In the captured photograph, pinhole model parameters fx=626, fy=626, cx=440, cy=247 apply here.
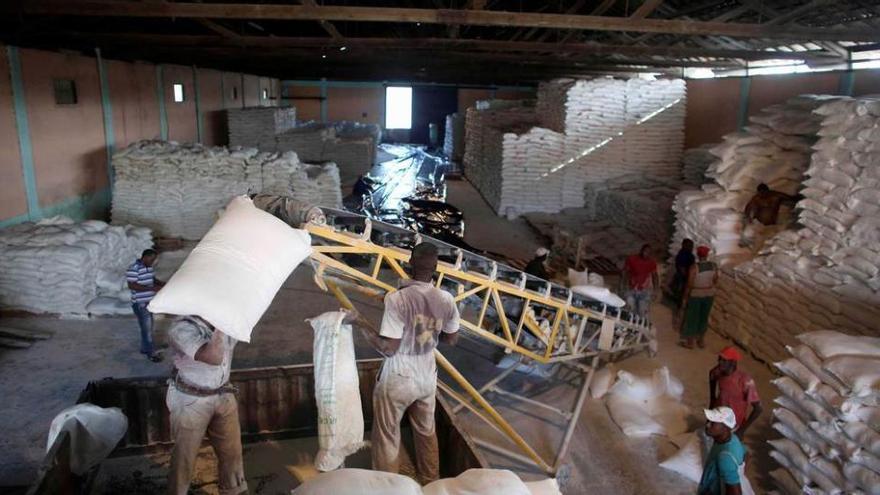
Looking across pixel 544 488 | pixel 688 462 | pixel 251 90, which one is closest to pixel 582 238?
pixel 688 462

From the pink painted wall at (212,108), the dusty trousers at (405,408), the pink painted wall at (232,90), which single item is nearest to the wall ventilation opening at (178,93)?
the pink painted wall at (212,108)

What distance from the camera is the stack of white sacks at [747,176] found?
755 cm

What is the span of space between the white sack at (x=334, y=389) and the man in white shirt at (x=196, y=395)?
1.66 feet

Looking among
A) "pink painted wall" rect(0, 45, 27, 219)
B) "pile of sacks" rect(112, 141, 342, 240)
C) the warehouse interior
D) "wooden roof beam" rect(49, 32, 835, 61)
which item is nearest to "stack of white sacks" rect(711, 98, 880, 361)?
the warehouse interior

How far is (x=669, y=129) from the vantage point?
513 inches

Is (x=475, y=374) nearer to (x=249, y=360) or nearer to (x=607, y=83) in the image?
(x=249, y=360)

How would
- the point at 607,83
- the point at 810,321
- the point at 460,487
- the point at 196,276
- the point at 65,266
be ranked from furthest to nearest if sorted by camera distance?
the point at 607,83 < the point at 65,266 < the point at 810,321 < the point at 196,276 < the point at 460,487

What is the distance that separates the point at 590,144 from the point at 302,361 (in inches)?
342

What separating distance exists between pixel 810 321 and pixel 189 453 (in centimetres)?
563

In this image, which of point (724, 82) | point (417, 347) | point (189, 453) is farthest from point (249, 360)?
point (724, 82)

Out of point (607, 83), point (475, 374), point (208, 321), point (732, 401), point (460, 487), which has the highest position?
point (607, 83)

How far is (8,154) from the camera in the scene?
26.2 ft

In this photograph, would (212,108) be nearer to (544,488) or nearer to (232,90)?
(232,90)

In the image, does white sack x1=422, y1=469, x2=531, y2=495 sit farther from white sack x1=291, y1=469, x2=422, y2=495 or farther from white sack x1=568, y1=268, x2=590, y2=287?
white sack x1=568, y1=268, x2=590, y2=287
